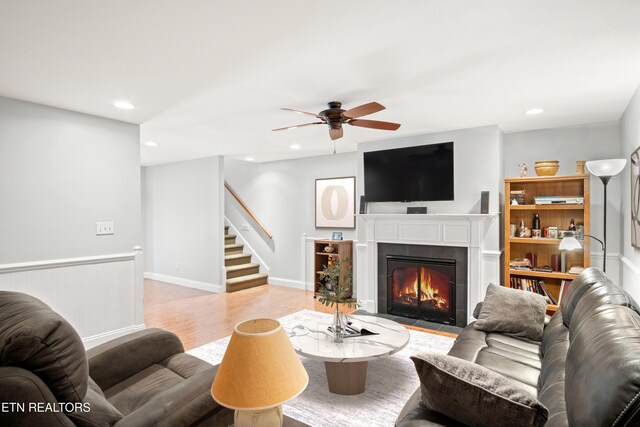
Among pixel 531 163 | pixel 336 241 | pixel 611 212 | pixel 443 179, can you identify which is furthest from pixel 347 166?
pixel 611 212

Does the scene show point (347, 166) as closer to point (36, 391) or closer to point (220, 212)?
point (220, 212)

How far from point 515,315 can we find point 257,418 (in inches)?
92.1

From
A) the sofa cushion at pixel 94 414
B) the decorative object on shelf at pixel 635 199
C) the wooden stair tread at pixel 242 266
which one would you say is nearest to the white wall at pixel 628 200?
the decorative object on shelf at pixel 635 199

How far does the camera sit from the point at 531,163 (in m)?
4.29

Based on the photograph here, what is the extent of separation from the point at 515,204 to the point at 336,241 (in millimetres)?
2692

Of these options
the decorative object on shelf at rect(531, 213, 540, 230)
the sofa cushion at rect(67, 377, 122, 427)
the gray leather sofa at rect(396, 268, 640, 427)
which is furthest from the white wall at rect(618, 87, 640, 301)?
the sofa cushion at rect(67, 377, 122, 427)

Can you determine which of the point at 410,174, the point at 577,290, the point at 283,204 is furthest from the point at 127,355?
the point at 283,204

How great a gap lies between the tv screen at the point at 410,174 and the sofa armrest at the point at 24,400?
4.06 metres

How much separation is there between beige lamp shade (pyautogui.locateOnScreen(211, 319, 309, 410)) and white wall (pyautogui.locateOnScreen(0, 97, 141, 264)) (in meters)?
3.14

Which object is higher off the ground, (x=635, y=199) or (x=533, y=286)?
(x=635, y=199)

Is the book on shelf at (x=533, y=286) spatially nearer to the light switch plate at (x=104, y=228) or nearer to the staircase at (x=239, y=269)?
the staircase at (x=239, y=269)

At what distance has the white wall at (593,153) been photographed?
386 cm

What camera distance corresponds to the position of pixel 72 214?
345 centimetres

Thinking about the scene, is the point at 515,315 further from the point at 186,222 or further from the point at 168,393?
the point at 186,222
